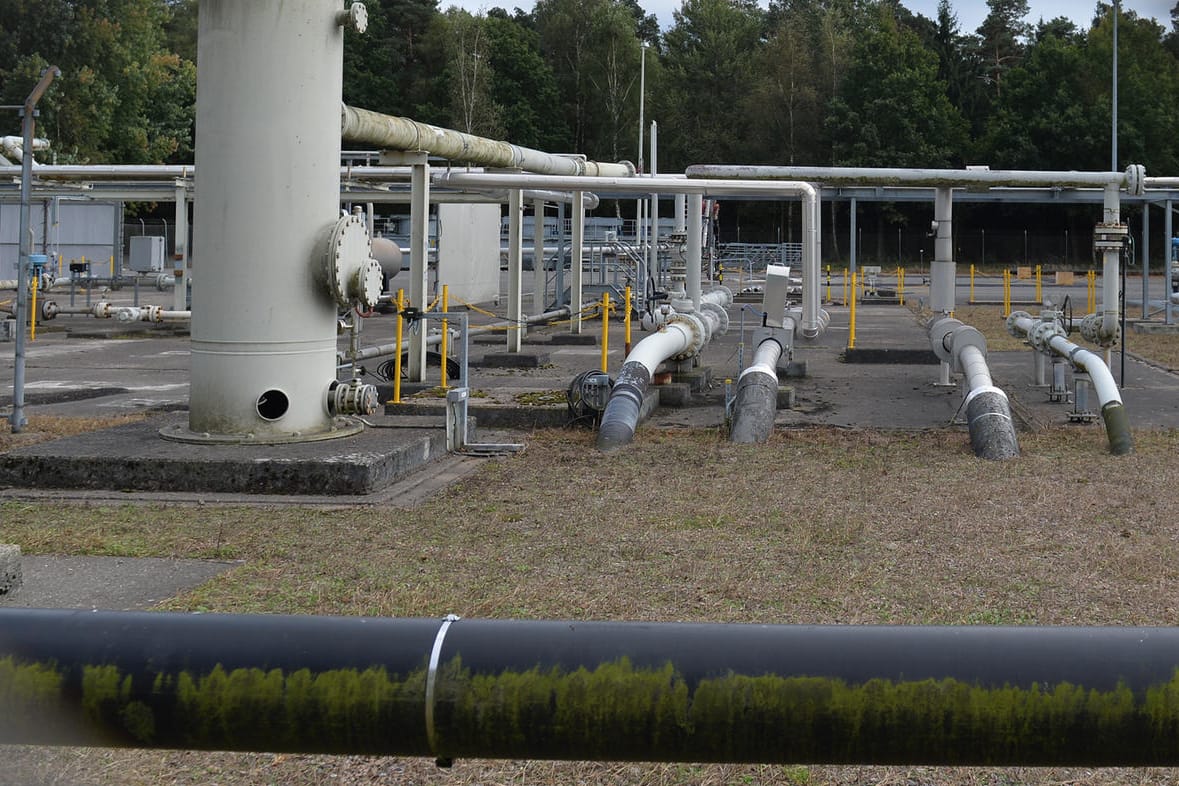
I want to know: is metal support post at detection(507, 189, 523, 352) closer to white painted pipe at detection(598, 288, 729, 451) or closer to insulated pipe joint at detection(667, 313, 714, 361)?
white painted pipe at detection(598, 288, 729, 451)

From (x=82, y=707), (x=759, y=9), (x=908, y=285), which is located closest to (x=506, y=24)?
(x=759, y=9)

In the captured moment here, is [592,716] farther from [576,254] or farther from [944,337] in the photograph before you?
[576,254]

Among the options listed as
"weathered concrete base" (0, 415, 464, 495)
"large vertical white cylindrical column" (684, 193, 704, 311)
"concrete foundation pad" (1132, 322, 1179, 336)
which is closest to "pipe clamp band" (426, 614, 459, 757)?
"weathered concrete base" (0, 415, 464, 495)

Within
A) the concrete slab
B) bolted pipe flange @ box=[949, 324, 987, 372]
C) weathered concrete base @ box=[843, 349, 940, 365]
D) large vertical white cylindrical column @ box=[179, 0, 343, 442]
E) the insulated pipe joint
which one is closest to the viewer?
the concrete slab

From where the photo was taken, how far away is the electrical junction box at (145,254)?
3616 centimetres

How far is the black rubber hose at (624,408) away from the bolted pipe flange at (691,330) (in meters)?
2.14

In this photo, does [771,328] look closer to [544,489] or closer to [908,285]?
[544,489]

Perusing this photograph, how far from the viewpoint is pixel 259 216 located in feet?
31.3

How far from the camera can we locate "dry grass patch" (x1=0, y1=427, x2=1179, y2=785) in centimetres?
428

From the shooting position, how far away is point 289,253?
967cm

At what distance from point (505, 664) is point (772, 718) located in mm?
443

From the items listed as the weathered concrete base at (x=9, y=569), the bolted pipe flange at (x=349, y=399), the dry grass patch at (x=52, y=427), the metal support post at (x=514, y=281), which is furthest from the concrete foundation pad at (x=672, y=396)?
the weathered concrete base at (x=9, y=569)

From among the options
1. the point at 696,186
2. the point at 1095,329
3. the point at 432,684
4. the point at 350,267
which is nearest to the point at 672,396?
the point at 696,186

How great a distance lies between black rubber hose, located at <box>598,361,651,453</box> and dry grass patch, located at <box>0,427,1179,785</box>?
493 millimetres
